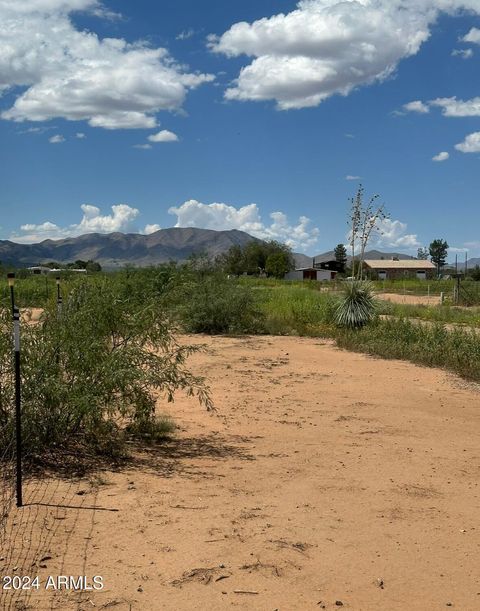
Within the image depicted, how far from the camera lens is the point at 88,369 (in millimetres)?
6094

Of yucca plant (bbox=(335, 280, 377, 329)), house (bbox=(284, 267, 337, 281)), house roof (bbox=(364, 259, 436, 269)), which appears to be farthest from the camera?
house roof (bbox=(364, 259, 436, 269))

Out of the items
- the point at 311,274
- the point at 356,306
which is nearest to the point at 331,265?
the point at 311,274

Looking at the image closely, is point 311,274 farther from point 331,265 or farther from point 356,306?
point 356,306

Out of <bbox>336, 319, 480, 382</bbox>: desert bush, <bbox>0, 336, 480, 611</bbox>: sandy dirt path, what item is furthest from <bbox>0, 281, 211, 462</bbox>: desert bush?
<bbox>336, 319, 480, 382</bbox>: desert bush

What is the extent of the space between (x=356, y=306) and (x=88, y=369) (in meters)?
15.4

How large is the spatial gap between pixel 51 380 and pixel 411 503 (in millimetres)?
3350

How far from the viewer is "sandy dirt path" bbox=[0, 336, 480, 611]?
388cm

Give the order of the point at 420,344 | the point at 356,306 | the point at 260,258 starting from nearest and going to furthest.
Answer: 1. the point at 420,344
2. the point at 356,306
3. the point at 260,258

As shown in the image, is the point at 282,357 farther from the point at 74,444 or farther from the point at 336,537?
the point at 336,537

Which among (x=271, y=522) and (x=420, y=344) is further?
(x=420, y=344)

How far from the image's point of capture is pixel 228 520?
4.92m

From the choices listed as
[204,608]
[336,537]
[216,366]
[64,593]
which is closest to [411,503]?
[336,537]

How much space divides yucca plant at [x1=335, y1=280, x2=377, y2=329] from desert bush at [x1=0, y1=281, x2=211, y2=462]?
46.4 feet

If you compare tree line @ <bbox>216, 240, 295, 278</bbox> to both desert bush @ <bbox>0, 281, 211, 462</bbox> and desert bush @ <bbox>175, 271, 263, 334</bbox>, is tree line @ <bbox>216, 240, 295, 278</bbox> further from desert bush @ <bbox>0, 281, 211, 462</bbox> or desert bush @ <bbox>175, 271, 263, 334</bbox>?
desert bush @ <bbox>0, 281, 211, 462</bbox>
